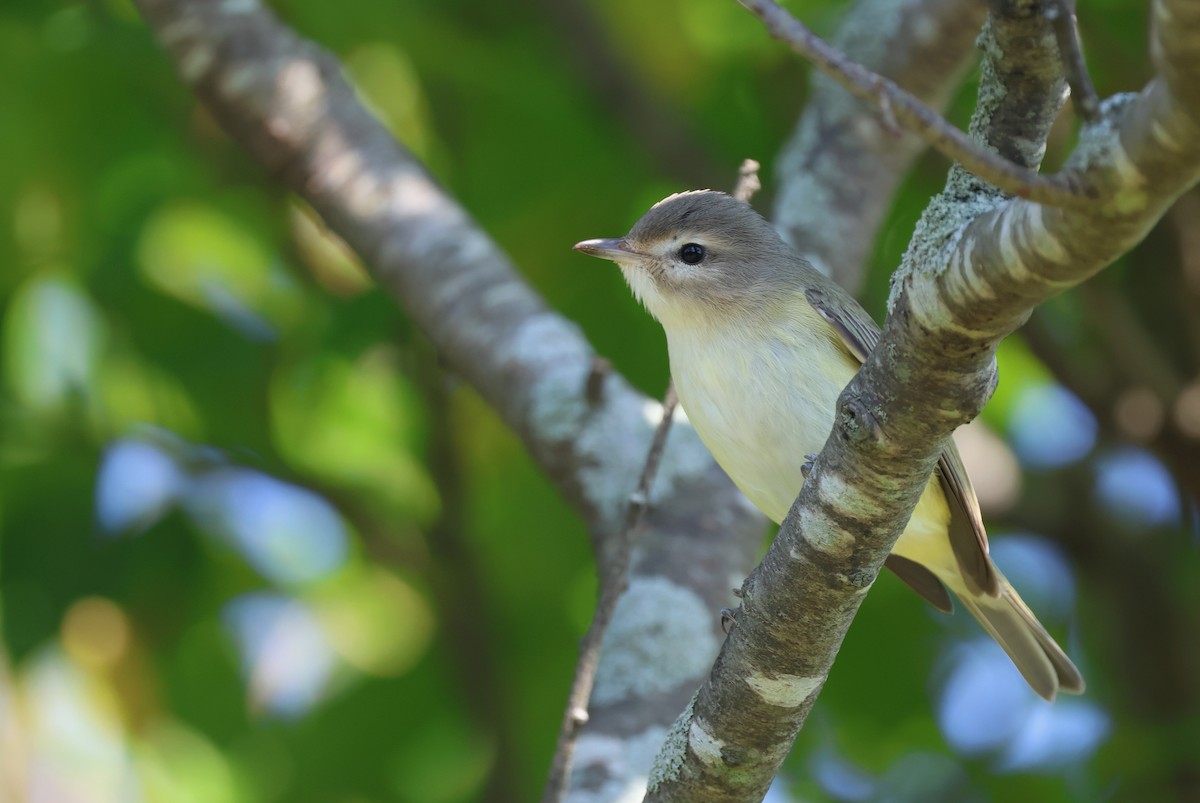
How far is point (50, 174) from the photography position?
15.1 ft

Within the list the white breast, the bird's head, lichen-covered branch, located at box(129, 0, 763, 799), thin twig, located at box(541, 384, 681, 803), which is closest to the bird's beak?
the bird's head

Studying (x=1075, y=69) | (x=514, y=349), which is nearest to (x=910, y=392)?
(x=1075, y=69)

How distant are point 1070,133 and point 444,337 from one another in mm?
2805

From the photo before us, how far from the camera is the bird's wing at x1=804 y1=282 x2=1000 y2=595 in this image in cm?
322

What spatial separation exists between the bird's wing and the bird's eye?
48 cm

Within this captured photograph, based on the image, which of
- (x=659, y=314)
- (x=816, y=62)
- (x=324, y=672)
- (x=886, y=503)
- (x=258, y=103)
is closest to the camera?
(x=816, y=62)

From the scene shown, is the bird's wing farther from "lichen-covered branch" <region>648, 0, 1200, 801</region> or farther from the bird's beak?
"lichen-covered branch" <region>648, 0, 1200, 801</region>

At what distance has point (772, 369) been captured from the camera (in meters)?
3.47

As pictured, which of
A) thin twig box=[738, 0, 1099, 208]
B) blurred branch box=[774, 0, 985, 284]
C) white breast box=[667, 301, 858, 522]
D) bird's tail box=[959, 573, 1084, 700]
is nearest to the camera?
thin twig box=[738, 0, 1099, 208]

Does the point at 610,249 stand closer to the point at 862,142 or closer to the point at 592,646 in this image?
the point at 862,142

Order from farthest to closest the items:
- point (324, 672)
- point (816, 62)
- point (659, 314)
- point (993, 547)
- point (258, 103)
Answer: point (993, 547)
point (324, 672)
point (258, 103)
point (659, 314)
point (816, 62)

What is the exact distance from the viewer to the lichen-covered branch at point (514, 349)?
11.5ft

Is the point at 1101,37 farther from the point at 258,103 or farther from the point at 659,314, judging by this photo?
the point at 258,103

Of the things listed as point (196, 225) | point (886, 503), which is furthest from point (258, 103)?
point (886, 503)
